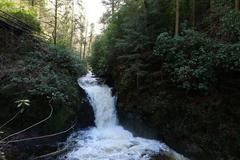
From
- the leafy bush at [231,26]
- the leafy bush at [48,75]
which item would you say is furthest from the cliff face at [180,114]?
the leafy bush at [48,75]

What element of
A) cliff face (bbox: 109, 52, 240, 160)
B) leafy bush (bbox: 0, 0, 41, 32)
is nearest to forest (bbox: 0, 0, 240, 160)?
cliff face (bbox: 109, 52, 240, 160)

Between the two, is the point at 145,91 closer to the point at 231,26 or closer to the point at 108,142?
the point at 108,142

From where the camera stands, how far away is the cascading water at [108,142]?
840cm

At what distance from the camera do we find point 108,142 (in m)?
9.78

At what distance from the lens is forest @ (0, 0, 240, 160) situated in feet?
27.8

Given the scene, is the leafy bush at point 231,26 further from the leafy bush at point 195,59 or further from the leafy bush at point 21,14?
the leafy bush at point 21,14

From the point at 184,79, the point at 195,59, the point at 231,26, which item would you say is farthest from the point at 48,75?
the point at 231,26

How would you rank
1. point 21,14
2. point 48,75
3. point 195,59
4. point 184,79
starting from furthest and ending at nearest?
point 21,14, point 48,75, point 195,59, point 184,79

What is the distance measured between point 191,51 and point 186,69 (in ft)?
3.29

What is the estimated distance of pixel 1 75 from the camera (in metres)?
10.2

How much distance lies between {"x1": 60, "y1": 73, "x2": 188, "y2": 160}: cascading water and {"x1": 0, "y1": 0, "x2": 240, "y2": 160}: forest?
6 cm

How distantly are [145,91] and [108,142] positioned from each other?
9.07ft

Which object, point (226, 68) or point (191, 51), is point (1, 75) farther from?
point (226, 68)

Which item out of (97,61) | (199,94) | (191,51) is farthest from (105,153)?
(97,61)
